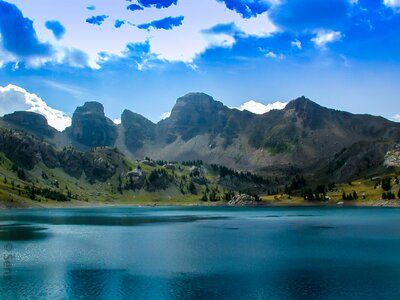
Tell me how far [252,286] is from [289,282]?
7171 millimetres

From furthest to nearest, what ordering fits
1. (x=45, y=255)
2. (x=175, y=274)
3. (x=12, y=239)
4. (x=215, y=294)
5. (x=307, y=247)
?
(x=12, y=239) < (x=307, y=247) < (x=45, y=255) < (x=175, y=274) < (x=215, y=294)

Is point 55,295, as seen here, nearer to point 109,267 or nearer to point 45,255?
point 109,267

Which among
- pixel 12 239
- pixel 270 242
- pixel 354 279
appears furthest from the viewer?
pixel 12 239

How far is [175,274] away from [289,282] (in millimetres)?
21505

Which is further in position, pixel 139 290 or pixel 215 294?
pixel 139 290

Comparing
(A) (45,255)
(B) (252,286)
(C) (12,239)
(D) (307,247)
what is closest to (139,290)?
(B) (252,286)

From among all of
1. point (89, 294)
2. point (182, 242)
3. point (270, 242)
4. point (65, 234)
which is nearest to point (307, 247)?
point (270, 242)

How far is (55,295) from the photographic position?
2680 inches

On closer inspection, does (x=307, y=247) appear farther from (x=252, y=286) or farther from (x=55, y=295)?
(x=55, y=295)

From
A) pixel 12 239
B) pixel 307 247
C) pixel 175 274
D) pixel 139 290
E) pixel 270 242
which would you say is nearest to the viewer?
pixel 139 290

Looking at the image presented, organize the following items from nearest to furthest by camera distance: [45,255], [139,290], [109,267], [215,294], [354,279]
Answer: [215,294] < [139,290] < [354,279] < [109,267] < [45,255]

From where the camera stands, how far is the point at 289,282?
74625 mm

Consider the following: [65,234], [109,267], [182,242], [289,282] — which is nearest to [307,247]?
[182,242]

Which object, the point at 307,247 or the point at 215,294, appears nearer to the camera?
the point at 215,294
